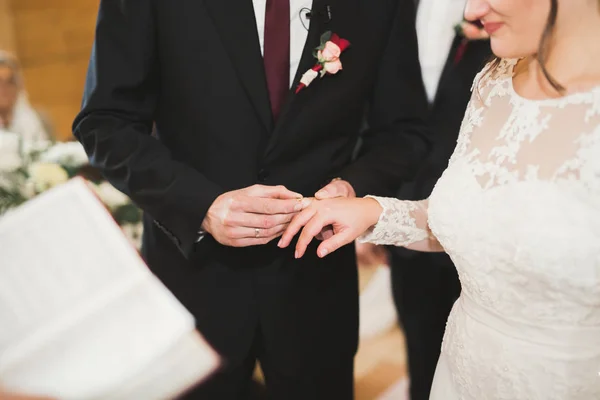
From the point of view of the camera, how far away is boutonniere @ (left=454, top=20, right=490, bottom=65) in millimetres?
1462

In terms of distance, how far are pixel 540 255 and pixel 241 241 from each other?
1.88ft

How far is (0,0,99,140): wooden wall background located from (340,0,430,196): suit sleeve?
2031mm

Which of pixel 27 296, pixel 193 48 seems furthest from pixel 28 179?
pixel 193 48

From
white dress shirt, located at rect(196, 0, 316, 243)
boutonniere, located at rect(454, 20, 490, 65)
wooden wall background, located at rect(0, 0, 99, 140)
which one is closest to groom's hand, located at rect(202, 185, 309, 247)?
white dress shirt, located at rect(196, 0, 316, 243)

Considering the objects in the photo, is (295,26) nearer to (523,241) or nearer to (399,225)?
(399,225)

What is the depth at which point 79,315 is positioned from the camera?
191 cm

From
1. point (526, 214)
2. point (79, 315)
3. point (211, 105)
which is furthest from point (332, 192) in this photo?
point (79, 315)

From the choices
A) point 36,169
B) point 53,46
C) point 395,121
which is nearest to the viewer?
point 395,121

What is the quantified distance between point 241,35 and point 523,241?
2.33 feet

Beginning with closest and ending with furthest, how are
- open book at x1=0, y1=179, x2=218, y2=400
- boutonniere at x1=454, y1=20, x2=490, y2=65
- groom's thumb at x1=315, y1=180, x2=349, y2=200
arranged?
groom's thumb at x1=315, y1=180, x2=349, y2=200
boutonniere at x1=454, y1=20, x2=490, y2=65
open book at x1=0, y1=179, x2=218, y2=400

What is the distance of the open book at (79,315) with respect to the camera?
1861mm

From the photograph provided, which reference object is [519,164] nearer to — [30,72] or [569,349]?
[569,349]

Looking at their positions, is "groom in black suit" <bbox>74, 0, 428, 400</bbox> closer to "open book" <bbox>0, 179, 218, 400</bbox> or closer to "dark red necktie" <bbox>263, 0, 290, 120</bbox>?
"dark red necktie" <bbox>263, 0, 290, 120</bbox>

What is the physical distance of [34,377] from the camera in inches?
72.4
